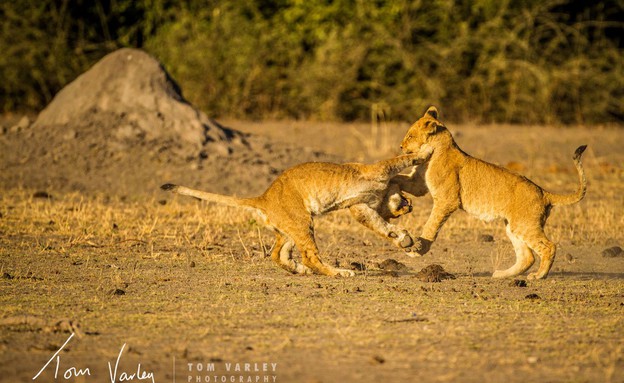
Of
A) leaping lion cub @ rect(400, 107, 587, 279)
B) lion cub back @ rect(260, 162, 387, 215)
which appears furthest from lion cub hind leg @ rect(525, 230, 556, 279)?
lion cub back @ rect(260, 162, 387, 215)

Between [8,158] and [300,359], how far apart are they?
9632mm

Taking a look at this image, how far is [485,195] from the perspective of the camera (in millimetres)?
8469

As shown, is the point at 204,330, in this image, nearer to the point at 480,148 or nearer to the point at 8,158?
the point at 8,158

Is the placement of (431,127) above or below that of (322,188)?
above

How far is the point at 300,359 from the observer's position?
17.9 feet

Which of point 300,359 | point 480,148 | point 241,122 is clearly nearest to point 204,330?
point 300,359

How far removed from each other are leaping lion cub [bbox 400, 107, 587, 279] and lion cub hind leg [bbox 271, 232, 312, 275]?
96 cm

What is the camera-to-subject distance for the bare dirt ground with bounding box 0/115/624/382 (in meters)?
5.36

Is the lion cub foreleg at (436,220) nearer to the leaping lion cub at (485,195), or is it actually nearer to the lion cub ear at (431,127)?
the leaping lion cub at (485,195)

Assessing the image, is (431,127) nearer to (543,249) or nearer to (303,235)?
(543,249)

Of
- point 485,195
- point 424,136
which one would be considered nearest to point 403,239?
point 485,195

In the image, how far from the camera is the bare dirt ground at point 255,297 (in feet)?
17.6

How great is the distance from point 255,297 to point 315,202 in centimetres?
121

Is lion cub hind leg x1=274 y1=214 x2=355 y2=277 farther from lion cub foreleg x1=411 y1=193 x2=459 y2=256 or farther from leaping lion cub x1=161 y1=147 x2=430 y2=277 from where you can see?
lion cub foreleg x1=411 y1=193 x2=459 y2=256
